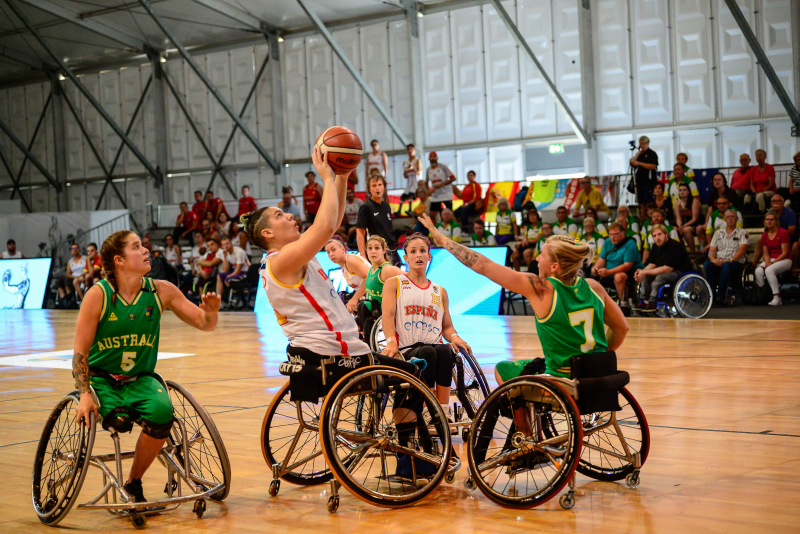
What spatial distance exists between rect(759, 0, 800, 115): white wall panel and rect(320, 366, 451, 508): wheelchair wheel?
571 inches

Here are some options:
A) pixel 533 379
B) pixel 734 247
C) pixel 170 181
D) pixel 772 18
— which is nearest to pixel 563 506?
pixel 533 379

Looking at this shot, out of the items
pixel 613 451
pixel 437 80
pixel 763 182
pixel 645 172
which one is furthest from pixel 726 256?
pixel 437 80

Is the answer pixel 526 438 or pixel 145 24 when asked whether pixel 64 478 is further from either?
pixel 145 24

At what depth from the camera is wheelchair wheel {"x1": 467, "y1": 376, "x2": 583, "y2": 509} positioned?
3.22 meters

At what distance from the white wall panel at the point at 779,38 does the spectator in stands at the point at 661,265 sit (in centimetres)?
668

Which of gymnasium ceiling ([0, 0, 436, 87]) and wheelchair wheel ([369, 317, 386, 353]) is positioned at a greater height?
gymnasium ceiling ([0, 0, 436, 87])

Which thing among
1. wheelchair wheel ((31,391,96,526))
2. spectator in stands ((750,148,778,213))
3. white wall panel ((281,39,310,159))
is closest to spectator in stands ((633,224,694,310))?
spectator in stands ((750,148,778,213))

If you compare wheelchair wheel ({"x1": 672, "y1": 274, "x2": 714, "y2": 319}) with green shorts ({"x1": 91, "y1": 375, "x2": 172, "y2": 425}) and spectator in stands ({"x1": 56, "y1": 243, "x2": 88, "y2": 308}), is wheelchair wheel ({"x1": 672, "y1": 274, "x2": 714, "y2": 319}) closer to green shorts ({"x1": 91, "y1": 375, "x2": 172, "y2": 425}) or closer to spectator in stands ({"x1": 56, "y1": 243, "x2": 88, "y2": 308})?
green shorts ({"x1": 91, "y1": 375, "x2": 172, "y2": 425})

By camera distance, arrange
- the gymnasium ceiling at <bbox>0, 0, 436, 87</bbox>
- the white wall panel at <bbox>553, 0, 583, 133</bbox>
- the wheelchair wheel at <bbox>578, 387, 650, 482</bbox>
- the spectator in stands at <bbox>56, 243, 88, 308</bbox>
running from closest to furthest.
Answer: the wheelchair wheel at <bbox>578, 387, 650, 482</bbox>
the white wall panel at <bbox>553, 0, 583, 133</bbox>
the spectator in stands at <bbox>56, 243, 88, 308</bbox>
the gymnasium ceiling at <bbox>0, 0, 436, 87</bbox>

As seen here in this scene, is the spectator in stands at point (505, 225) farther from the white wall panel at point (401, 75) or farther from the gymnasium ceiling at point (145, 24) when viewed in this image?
the gymnasium ceiling at point (145, 24)

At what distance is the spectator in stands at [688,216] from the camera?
12.6 meters

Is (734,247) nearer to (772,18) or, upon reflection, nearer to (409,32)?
(772,18)

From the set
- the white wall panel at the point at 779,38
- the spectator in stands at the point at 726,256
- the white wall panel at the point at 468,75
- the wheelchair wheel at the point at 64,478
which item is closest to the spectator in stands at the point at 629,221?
the spectator in stands at the point at 726,256

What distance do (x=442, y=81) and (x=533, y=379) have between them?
17182 mm
